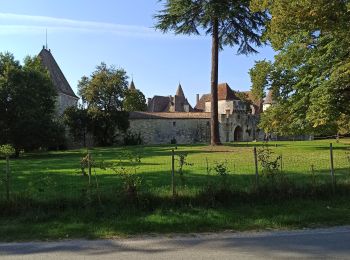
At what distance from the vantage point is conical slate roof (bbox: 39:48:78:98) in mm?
74688

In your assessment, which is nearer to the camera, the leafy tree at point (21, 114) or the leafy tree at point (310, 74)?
the leafy tree at point (310, 74)

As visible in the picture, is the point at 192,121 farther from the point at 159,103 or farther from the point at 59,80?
the point at 159,103

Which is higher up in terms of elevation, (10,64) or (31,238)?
(10,64)

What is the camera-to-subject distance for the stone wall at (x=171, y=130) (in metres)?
69.3

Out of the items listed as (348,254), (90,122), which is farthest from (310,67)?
(90,122)

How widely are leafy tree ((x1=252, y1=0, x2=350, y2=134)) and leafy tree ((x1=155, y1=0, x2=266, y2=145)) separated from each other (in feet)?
18.4

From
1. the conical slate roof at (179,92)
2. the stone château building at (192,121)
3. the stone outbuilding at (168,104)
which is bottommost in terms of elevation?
the stone château building at (192,121)

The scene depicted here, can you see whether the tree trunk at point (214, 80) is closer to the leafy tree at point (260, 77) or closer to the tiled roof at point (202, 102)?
the leafy tree at point (260, 77)

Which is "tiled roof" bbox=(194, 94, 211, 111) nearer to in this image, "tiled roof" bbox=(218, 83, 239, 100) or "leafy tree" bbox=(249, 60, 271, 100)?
"tiled roof" bbox=(218, 83, 239, 100)

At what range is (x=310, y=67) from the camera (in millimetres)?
30656

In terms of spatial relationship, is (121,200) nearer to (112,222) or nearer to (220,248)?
(112,222)

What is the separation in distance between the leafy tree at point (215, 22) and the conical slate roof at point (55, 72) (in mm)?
40977

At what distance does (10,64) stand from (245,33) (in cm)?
2053

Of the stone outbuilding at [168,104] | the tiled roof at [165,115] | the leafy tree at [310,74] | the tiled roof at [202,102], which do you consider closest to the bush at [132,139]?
the tiled roof at [165,115]
